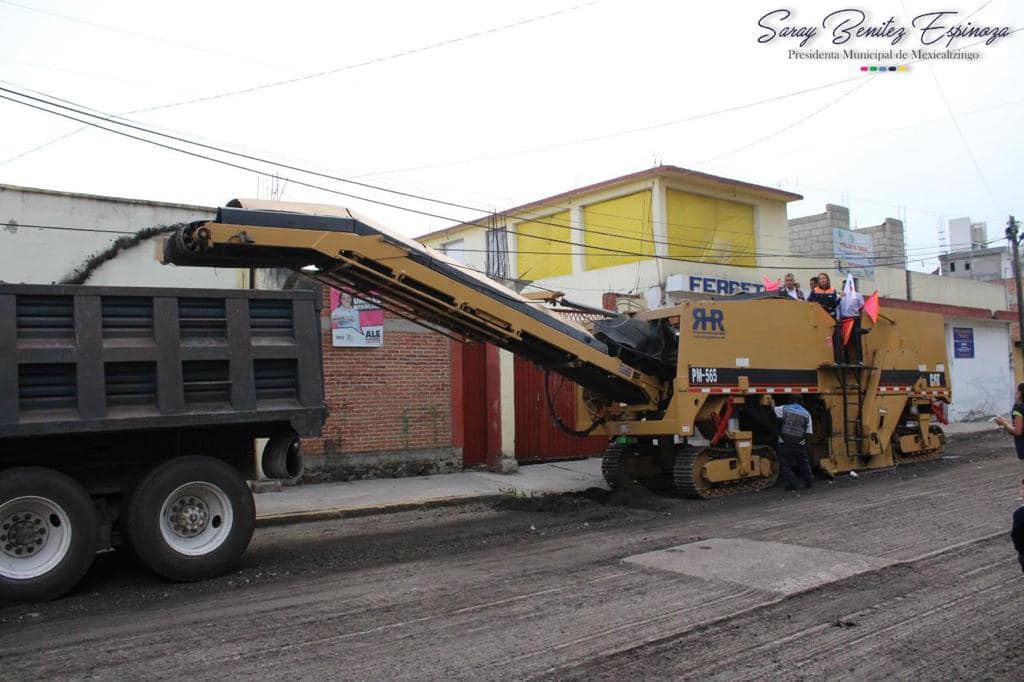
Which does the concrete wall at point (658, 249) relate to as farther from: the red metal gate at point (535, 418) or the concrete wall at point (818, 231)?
the red metal gate at point (535, 418)

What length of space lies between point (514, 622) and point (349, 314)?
9209mm

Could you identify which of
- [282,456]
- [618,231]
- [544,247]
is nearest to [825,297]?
[282,456]

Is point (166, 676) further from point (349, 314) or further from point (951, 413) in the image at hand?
point (951, 413)

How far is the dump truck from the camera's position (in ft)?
21.2

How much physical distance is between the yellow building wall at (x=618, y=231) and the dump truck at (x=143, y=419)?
15.6 m

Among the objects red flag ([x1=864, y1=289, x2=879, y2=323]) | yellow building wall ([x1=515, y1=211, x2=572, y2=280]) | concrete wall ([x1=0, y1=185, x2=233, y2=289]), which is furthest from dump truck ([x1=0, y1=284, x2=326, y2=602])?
yellow building wall ([x1=515, y1=211, x2=572, y2=280])

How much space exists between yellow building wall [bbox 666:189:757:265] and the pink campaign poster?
36.2 feet

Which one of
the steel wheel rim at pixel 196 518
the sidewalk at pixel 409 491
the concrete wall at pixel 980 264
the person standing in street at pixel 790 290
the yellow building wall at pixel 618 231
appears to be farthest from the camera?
the concrete wall at pixel 980 264

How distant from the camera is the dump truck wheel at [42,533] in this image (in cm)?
639

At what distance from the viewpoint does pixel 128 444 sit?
7.14 meters

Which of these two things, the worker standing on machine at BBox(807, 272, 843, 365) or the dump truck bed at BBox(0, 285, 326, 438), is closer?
the dump truck bed at BBox(0, 285, 326, 438)

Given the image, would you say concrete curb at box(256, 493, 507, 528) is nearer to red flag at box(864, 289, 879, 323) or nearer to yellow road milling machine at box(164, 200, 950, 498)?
yellow road milling machine at box(164, 200, 950, 498)

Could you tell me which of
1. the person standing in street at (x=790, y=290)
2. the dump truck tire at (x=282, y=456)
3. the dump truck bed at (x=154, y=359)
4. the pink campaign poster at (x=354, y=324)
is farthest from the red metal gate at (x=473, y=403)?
the dump truck bed at (x=154, y=359)

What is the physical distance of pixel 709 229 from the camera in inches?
937
